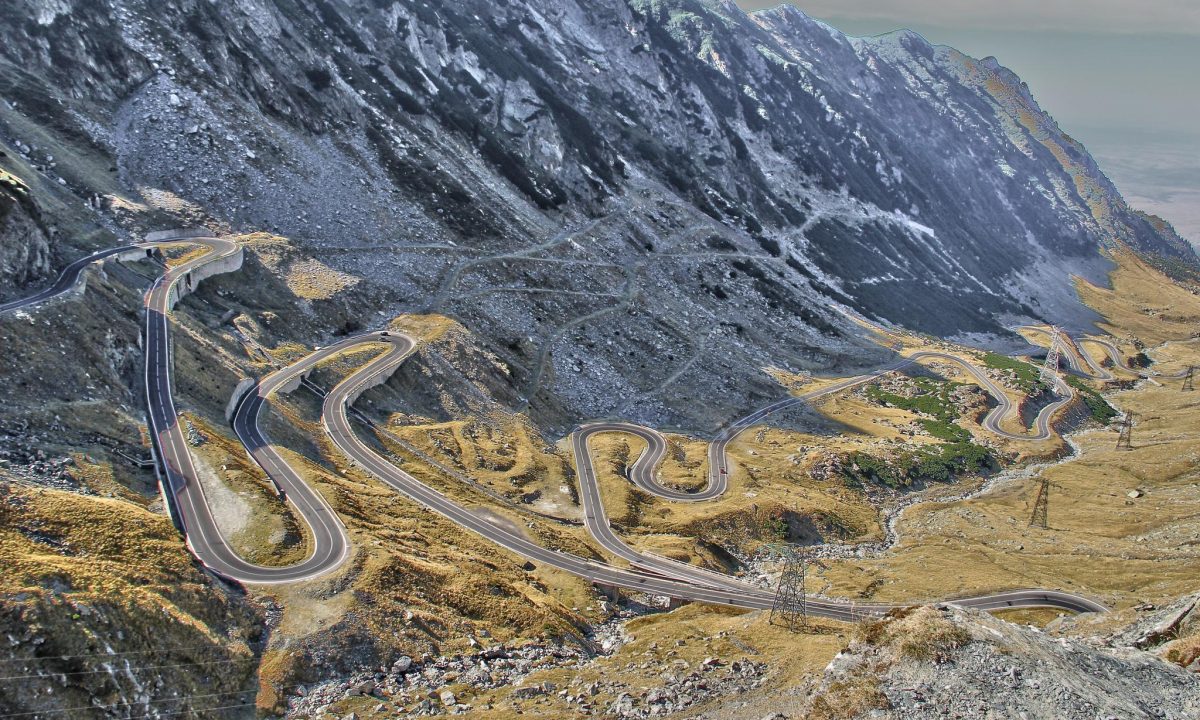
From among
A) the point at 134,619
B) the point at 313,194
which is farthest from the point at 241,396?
the point at 313,194

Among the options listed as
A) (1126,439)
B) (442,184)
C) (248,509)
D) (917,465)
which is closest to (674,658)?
(248,509)

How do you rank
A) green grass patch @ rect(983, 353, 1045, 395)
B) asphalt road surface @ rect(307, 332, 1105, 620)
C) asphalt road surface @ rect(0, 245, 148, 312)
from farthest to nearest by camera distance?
green grass patch @ rect(983, 353, 1045, 395), asphalt road surface @ rect(307, 332, 1105, 620), asphalt road surface @ rect(0, 245, 148, 312)

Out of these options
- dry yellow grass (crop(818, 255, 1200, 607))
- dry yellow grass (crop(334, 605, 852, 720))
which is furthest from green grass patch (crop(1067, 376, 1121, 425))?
dry yellow grass (crop(334, 605, 852, 720))

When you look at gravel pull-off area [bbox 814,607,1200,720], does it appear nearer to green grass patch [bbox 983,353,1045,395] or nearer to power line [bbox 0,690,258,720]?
power line [bbox 0,690,258,720]

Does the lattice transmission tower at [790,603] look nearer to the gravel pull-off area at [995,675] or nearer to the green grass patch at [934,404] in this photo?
the gravel pull-off area at [995,675]

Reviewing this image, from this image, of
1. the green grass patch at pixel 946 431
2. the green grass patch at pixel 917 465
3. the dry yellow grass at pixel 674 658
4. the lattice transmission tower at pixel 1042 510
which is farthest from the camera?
the green grass patch at pixel 946 431

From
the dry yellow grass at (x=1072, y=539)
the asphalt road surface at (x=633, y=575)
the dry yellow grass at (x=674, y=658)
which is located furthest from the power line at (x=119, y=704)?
the dry yellow grass at (x=1072, y=539)

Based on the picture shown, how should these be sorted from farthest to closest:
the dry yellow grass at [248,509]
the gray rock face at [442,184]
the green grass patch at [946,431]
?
the green grass patch at [946,431] < the gray rock face at [442,184] < the dry yellow grass at [248,509]
